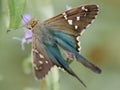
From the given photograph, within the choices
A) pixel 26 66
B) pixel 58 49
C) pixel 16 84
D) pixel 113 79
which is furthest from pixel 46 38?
pixel 113 79

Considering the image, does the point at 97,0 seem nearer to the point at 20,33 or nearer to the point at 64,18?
the point at 20,33

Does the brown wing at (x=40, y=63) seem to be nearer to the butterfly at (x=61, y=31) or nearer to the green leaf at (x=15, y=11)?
the butterfly at (x=61, y=31)

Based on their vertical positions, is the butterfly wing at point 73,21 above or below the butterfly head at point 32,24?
below

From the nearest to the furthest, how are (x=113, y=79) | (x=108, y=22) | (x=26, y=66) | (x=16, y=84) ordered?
(x=26, y=66) → (x=16, y=84) → (x=113, y=79) → (x=108, y=22)

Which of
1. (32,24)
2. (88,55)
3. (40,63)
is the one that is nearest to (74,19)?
(32,24)

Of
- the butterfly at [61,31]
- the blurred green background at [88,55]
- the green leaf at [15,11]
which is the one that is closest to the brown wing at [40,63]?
the butterfly at [61,31]

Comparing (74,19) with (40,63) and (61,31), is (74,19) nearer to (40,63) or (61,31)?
(61,31)
